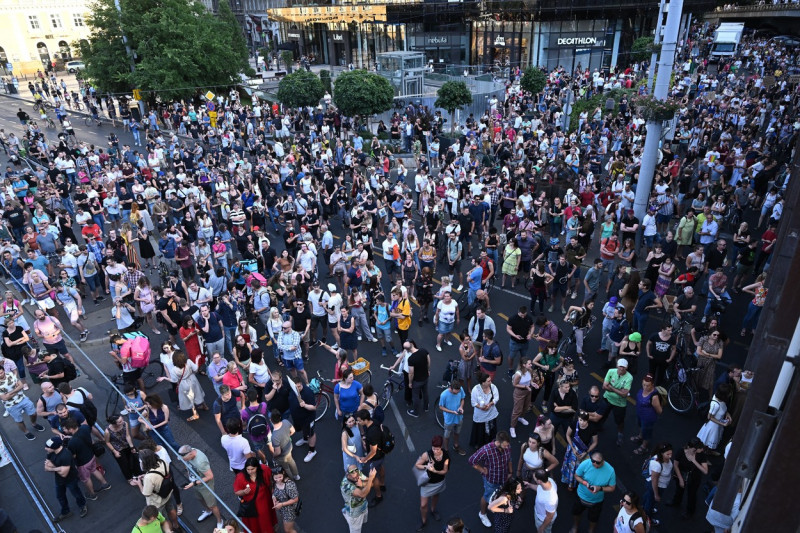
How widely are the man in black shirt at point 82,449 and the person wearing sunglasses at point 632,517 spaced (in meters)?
7.13

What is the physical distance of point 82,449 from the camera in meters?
7.55

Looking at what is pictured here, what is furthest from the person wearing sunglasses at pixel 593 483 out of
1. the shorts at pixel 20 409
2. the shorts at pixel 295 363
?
the shorts at pixel 20 409

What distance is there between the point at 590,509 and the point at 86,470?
23.2 feet

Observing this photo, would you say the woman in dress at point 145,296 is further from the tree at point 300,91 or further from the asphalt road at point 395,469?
the tree at point 300,91

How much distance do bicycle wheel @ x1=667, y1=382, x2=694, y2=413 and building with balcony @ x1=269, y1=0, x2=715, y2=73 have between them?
36.0 meters

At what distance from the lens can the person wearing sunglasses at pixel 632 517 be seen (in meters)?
5.88

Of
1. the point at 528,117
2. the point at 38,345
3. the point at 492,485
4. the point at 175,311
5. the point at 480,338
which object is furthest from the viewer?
the point at 528,117

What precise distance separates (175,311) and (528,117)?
2299 centimetres

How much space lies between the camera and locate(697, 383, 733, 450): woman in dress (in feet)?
24.2

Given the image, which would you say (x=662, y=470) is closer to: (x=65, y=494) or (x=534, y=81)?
(x=65, y=494)

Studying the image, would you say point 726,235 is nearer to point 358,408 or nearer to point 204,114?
point 358,408

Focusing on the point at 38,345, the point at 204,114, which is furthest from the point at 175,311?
the point at 204,114

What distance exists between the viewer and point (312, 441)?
8562mm

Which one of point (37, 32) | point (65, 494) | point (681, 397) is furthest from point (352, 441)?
point (37, 32)
